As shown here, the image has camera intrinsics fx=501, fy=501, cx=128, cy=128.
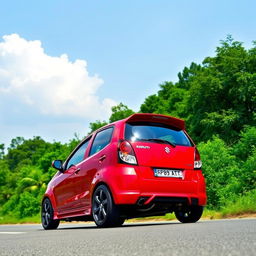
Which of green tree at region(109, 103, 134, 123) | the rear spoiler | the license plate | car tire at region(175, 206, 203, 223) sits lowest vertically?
car tire at region(175, 206, 203, 223)

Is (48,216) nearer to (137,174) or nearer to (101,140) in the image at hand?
(101,140)

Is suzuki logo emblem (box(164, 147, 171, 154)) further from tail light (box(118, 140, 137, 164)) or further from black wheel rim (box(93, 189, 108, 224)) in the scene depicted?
black wheel rim (box(93, 189, 108, 224))

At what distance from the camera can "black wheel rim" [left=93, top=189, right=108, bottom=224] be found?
7887 mm

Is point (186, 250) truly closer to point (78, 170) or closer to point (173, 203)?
point (173, 203)

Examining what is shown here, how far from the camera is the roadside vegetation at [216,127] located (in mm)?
26334

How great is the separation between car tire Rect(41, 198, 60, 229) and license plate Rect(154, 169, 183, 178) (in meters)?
2.98

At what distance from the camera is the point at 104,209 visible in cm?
790

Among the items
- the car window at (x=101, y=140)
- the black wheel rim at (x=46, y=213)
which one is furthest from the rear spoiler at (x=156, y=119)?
the black wheel rim at (x=46, y=213)

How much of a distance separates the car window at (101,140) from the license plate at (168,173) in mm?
993

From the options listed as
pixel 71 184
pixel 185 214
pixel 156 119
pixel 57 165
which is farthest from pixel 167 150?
pixel 57 165

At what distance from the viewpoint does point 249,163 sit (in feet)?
85.3

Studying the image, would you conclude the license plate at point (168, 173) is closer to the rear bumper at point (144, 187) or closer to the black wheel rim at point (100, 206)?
the rear bumper at point (144, 187)

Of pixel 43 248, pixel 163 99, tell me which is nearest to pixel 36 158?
pixel 163 99

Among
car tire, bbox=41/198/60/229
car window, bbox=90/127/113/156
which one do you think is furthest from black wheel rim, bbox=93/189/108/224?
car tire, bbox=41/198/60/229
